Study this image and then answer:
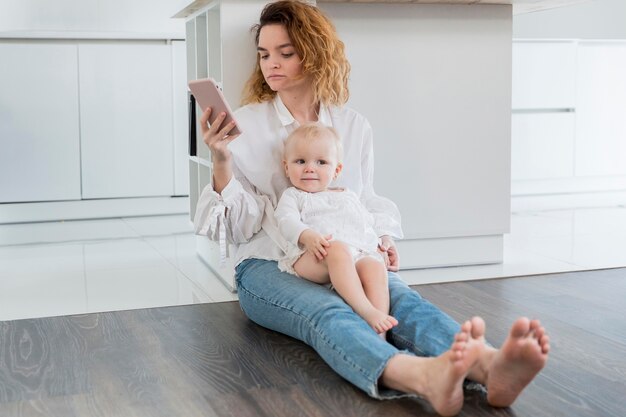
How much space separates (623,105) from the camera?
16.9ft

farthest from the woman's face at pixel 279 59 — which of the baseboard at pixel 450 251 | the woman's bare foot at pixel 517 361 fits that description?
the woman's bare foot at pixel 517 361

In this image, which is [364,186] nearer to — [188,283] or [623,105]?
[188,283]

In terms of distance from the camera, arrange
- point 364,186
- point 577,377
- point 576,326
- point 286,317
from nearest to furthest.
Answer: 1. point 577,377
2. point 286,317
3. point 576,326
4. point 364,186

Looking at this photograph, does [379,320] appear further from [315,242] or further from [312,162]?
[312,162]

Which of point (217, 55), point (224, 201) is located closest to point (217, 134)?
point (224, 201)

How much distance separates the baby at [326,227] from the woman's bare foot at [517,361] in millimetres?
405

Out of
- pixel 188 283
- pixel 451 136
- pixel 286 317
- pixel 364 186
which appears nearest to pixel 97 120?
pixel 188 283

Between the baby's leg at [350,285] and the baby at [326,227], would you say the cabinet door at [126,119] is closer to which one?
the baby at [326,227]

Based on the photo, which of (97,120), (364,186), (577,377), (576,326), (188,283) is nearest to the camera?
(577,377)

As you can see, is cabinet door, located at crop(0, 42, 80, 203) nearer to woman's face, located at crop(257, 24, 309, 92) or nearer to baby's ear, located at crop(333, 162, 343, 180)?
woman's face, located at crop(257, 24, 309, 92)

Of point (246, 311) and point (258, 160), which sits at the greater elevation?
point (258, 160)

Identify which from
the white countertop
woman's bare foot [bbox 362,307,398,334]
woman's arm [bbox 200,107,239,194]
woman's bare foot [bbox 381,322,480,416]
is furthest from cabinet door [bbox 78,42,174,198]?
woman's bare foot [bbox 381,322,480,416]

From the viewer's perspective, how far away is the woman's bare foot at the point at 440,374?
59.4 inches

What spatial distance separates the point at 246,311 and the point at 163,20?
2.95 m
